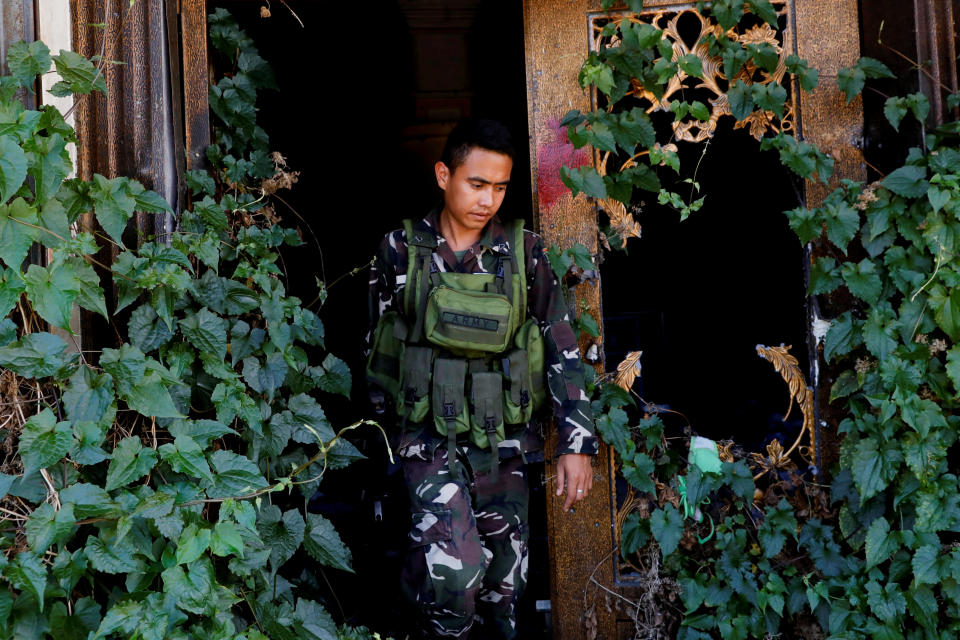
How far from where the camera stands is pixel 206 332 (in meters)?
3.02

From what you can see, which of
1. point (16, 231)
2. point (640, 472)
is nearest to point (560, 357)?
point (640, 472)

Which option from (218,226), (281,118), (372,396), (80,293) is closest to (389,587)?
(372,396)

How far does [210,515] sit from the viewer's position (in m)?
3.15

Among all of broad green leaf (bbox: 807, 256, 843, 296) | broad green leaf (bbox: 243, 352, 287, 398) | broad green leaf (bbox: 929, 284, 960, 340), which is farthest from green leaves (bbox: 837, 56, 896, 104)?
broad green leaf (bbox: 243, 352, 287, 398)

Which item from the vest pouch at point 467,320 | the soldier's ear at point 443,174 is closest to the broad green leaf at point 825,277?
the vest pouch at point 467,320

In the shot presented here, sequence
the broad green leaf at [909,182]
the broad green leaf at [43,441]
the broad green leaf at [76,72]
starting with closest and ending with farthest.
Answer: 1. the broad green leaf at [43,441]
2. the broad green leaf at [76,72]
3. the broad green leaf at [909,182]

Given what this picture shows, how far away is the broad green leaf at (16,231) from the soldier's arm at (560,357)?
166 centimetres

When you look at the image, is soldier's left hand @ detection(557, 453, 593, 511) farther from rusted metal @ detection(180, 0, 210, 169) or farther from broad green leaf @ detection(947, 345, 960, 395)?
rusted metal @ detection(180, 0, 210, 169)

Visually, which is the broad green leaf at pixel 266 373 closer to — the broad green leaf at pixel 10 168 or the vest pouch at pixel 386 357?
the vest pouch at pixel 386 357

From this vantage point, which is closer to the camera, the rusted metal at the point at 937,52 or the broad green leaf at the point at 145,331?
the broad green leaf at the point at 145,331

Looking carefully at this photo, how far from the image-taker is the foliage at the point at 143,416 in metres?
2.60

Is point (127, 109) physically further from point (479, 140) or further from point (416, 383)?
point (416, 383)

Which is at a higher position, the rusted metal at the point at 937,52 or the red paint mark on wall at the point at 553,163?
the rusted metal at the point at 937,52

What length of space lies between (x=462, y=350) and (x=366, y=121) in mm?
4880
